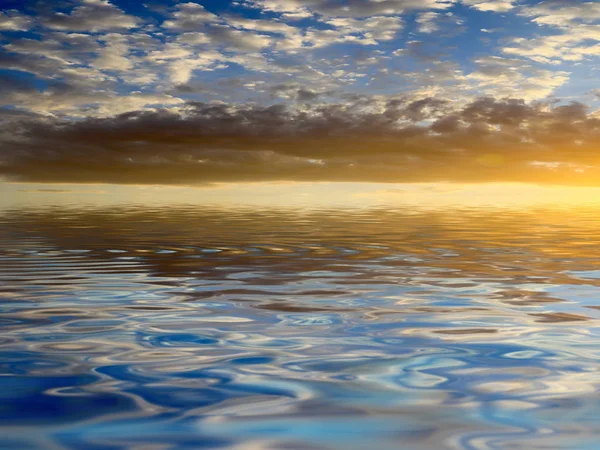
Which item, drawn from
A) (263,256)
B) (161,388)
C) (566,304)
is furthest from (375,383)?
(263,256)

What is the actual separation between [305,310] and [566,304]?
3.51 m

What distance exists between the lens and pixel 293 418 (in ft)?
14.0

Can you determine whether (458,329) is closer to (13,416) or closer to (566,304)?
(566,304)

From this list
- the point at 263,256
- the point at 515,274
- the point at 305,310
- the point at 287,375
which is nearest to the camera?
the point at 287,375

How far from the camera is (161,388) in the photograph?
4.83m

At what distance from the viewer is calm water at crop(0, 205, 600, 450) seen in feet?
13.3

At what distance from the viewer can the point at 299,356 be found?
5.78m

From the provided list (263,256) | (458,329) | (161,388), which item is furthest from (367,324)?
(263,256)

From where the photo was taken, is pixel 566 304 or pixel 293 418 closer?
pixel 293 418

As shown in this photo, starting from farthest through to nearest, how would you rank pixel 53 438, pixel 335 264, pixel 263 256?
pixel 263 256 < pixel 335 264 < pixel 53 438

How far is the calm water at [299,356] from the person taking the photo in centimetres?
405

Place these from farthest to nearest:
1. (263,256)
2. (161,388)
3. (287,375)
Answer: (263,256), (287,375), (161,388)

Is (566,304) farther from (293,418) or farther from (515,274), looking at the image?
(293,418)

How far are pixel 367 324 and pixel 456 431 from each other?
3.16 m
